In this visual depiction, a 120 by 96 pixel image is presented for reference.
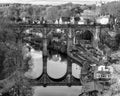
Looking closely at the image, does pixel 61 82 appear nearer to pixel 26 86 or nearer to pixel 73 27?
pixel 26 86

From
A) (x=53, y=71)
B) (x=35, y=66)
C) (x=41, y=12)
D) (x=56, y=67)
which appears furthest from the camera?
(x=41, y=12)

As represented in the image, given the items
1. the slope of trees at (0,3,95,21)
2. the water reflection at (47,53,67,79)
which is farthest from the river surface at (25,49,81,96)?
the slope of trees at (0,3,95,21)

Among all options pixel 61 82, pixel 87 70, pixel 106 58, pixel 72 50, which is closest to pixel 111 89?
pixel 87 70

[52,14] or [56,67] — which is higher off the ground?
[52,14]

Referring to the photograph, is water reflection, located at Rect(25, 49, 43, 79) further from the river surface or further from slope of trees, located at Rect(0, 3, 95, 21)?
slope of trees, located at Rect(0, 3, 95, 21)

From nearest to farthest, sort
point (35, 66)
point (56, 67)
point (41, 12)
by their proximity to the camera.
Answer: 1. point (35, 66)
2. point (56, 67)
3. point (41, 12)

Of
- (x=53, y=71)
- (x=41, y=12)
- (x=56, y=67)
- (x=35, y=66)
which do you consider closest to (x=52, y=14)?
(x=41, y=12)

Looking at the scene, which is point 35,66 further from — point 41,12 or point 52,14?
point 41,12

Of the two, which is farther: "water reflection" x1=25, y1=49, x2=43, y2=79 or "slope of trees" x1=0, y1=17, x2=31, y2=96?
"water reflection" x1=25, y1=49, x2=43, y2=79

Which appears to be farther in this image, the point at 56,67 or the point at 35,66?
the point at 56,67
